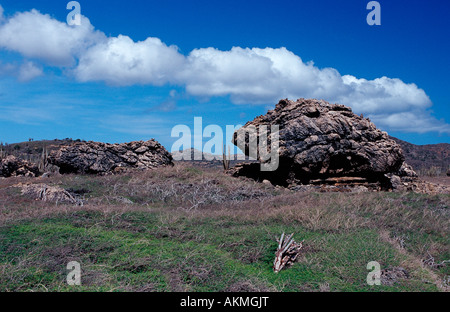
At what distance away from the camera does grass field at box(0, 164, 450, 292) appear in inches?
215

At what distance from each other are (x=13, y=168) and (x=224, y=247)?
76.7ft

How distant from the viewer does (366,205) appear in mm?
11195

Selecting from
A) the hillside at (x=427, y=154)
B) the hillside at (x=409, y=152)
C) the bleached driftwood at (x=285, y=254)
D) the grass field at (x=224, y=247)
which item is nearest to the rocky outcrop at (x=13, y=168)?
the grass field at (x=224, y=247)

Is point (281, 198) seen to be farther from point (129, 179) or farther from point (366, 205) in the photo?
point (129, 179)

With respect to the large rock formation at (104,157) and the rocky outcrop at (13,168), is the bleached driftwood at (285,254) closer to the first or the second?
the large rock formation at (104,157)

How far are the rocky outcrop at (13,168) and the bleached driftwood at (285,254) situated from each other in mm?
23793

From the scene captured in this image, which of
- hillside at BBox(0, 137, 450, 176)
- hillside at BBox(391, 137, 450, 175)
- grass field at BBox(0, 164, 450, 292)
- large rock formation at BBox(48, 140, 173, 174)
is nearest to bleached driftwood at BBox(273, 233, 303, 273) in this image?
grass field at BBox(0, 164, 450, 292)

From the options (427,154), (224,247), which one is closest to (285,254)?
(224,247)

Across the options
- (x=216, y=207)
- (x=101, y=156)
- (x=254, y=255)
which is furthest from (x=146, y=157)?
(x=254, y=255)

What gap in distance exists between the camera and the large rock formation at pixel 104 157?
20.4 meters

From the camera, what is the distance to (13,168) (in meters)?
25.3
